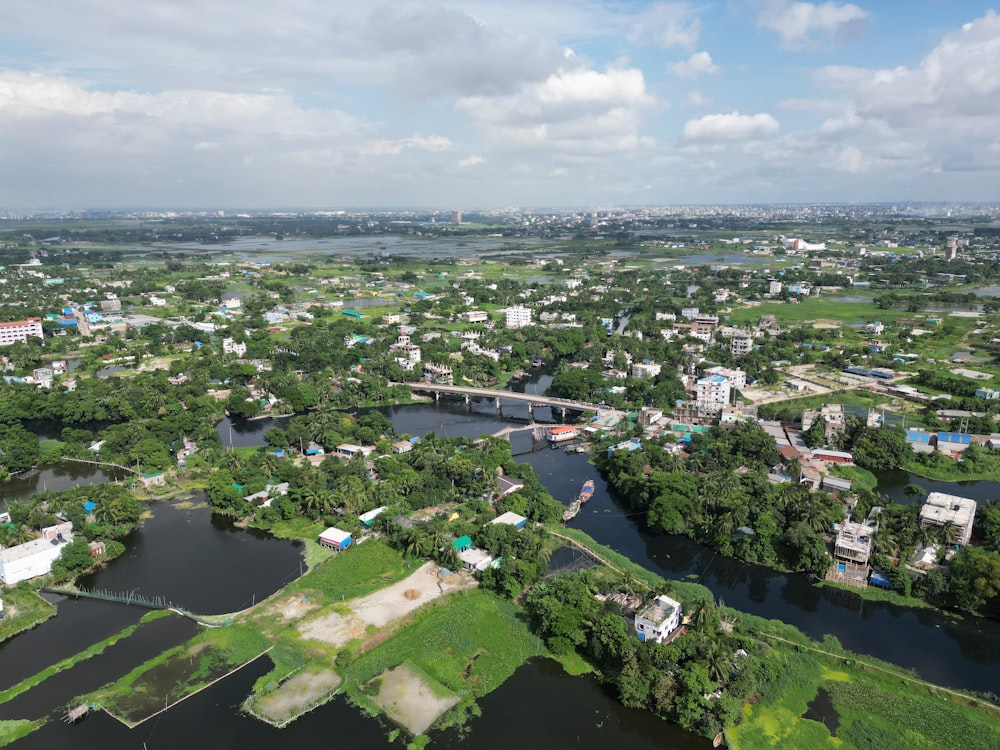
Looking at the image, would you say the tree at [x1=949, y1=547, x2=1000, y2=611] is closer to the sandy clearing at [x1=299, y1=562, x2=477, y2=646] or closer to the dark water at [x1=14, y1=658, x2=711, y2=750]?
the dark water at [x1=14, y1=658, x2=711, y2=750]

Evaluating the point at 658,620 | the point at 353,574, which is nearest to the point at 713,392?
the point at 658,620

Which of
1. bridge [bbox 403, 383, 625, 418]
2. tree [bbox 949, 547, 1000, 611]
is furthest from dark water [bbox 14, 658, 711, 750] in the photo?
bridge [bbox 403, 383, 625, 418]

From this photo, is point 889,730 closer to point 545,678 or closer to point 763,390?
point 545,678

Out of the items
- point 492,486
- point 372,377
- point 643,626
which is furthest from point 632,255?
point 643,626

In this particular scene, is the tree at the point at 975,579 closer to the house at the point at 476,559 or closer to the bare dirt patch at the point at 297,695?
the house at the point at 476,559

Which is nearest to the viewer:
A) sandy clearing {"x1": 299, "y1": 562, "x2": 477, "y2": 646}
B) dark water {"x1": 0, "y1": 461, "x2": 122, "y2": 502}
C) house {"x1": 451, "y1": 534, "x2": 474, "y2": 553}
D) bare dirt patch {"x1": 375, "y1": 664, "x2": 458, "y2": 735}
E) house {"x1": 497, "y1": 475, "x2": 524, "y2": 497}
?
bare dirt patch {"x1": 375, "y1": 664, "x2": 458, "y2": 735}

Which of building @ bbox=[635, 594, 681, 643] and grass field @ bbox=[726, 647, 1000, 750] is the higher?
building @ bbox=[635, 594, 681, 643]
